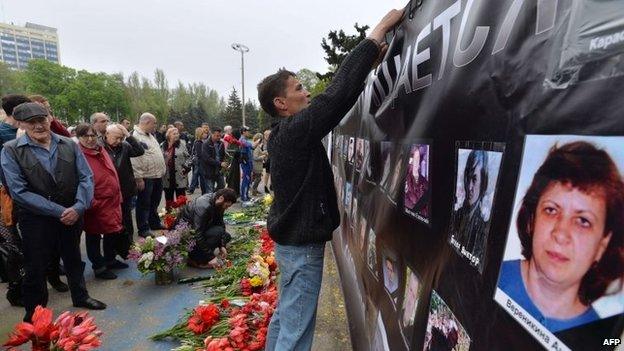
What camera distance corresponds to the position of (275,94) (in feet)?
6.15

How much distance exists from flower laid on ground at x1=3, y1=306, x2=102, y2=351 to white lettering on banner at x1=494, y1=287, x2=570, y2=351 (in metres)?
2.11

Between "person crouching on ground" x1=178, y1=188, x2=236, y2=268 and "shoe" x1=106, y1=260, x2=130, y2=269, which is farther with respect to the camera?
"shoe" x1=106, y1=260, x2=130, y2=269

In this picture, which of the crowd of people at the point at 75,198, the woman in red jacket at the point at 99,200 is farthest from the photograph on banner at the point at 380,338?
the woman in red jacket at the point at 99,200

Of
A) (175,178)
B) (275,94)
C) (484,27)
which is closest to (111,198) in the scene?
(175,178)

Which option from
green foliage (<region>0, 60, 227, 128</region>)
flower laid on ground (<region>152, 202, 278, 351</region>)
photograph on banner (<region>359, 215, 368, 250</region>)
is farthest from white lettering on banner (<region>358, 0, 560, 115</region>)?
green foliage (<region>0, 60, 227, 128</region>)

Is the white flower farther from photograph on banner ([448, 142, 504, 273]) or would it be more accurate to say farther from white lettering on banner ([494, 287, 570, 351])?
white lettering on banner ([494, 287, 570, 351])

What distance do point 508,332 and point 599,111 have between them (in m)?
0.47

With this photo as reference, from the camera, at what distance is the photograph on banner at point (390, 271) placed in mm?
1751

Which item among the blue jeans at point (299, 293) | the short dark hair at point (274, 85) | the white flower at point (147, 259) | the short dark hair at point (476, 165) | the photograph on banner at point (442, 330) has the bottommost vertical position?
the white flower at point (147, 259)

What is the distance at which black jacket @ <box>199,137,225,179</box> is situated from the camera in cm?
849

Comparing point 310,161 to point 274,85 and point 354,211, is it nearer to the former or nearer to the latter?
point 274,85

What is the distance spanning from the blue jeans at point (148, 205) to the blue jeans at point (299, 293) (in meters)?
4.73

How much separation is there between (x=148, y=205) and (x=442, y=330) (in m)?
5.95

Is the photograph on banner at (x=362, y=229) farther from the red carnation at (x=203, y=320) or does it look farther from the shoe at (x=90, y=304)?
the shoe at (x=90, y=304)
